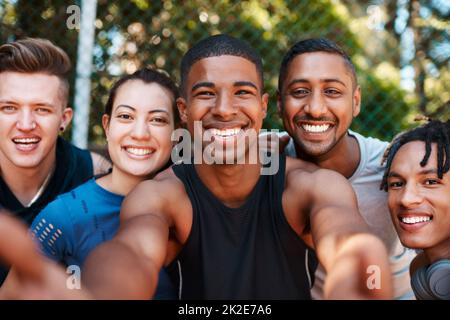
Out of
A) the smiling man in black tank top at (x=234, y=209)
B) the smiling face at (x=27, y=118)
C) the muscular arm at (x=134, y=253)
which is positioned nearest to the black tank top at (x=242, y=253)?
the smiling man in black tank top at (x=234, y=209)

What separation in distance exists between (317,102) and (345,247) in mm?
1232

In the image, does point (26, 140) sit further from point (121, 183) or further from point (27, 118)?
point (121, 183)

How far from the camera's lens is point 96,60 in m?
6.31

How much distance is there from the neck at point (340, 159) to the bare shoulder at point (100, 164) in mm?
1345

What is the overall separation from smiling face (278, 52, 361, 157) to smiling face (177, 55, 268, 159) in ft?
1.47

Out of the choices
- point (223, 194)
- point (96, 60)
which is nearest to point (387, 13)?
point (96, 60)

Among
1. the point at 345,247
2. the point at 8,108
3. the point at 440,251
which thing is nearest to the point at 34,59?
the point at 8,108

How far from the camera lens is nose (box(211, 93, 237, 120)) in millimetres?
2840

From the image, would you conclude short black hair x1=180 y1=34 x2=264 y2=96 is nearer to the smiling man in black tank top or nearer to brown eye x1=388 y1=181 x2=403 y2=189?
the smiling man in black tank top

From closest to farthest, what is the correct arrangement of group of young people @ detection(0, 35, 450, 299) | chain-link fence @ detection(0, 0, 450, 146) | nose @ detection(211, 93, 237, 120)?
group of young people @ detection(0, 35, 450, 299) < nose @ detection(211, 93, 237, 120) < chain-link fence @ detection(0, 0, 450, 146)

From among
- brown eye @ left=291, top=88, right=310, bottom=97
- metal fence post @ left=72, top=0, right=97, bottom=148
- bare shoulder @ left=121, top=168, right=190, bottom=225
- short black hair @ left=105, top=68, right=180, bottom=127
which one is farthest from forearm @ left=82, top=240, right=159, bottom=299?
metal fence post @ left=72, top=0, right=97, bottom=148

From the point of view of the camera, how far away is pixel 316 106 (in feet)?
10.7

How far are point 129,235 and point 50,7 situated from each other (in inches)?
195
